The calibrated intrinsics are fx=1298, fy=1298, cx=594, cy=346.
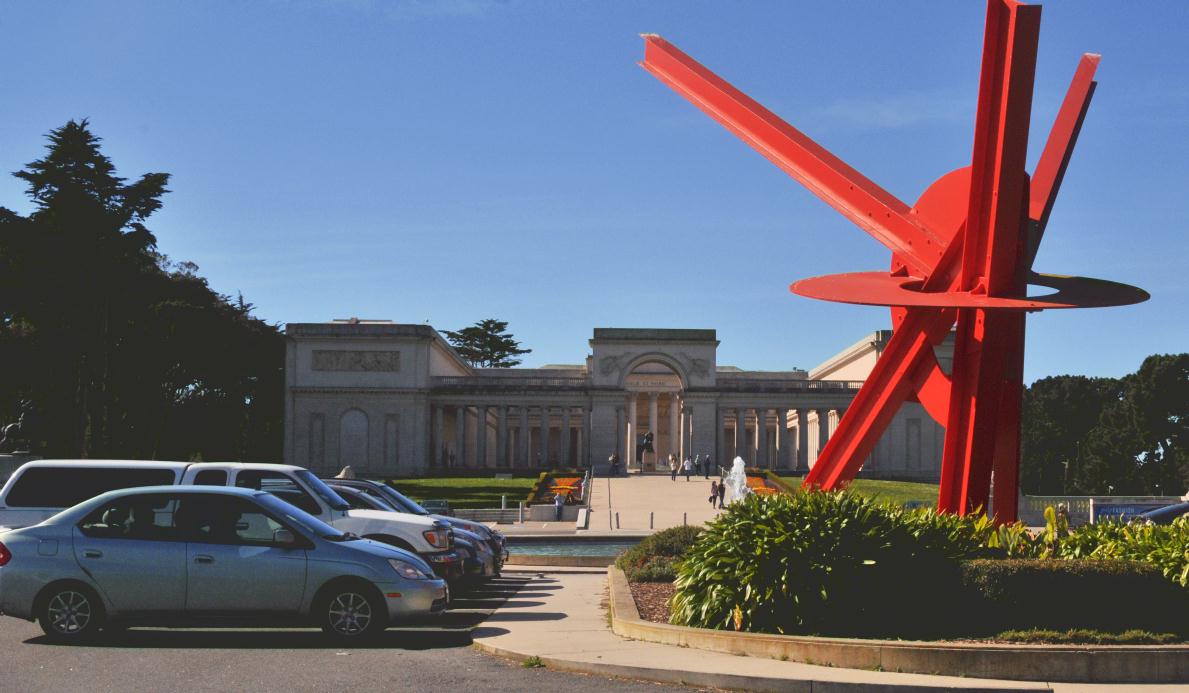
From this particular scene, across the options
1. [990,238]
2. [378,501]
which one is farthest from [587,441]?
[990,238]

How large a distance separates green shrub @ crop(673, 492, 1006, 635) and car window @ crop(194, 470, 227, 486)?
7.28m

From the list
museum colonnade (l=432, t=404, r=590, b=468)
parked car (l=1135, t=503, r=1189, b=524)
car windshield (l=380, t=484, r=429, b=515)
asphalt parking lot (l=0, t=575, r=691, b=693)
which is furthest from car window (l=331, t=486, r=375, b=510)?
museum colonnade (l=432, t=404, r=590, b=468)

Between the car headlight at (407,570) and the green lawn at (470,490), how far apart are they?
Answer: 38018 mm

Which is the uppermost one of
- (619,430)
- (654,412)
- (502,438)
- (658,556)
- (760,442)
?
(654,412)

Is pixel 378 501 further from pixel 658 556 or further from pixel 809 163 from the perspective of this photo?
pixel 809 163

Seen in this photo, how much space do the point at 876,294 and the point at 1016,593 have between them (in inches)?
282

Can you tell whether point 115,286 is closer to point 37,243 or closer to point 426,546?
point 37,243

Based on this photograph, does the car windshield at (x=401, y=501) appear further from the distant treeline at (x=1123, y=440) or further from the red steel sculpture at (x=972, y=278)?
the distant treeline at (x=1123, y=440)

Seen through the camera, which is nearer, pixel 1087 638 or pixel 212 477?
pixel 1087 638

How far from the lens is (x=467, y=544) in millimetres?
18969

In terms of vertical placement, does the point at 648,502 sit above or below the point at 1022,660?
below

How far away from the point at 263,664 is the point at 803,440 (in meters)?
94.5

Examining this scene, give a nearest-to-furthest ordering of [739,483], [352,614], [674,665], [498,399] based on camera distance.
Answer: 1. [674,665]
2. [352,614]
3. [739,483]
4. [498,399]

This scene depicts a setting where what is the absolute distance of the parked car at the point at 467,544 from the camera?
18812 millimetres
